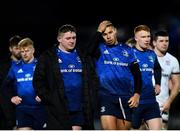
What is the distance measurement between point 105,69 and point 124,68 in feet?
0.87

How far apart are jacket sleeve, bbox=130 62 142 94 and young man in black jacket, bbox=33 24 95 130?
0.90 metres

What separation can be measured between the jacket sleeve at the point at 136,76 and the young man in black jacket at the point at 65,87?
90 centimetres

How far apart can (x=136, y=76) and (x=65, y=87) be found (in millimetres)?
1274

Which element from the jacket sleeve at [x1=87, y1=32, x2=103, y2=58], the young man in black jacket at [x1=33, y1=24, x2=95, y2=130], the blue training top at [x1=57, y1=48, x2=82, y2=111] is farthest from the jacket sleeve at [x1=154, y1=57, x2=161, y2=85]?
the blue training top at [x1=57, y1=48, x2=82, y2=111]

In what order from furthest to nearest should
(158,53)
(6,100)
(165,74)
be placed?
(158,53), (165,74), (6,100)

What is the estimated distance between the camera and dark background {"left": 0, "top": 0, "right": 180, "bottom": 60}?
610 inches

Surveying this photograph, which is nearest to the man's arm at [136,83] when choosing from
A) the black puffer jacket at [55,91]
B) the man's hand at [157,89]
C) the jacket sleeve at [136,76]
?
the jacket sleeve at [136,76]

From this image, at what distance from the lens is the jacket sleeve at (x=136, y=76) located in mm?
8852

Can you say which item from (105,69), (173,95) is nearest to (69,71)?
(105,69)

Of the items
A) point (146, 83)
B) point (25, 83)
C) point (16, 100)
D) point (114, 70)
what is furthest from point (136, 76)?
point (16, 100)

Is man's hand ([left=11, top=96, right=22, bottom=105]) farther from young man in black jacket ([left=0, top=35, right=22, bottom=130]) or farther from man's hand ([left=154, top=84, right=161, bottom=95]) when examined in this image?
man's hand ([left=154, top=84, right=161, bottom=95])

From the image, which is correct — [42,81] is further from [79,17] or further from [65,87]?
[79,17]

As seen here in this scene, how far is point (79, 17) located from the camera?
54.1 feet

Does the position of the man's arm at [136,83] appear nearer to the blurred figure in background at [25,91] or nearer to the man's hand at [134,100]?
the man's hand at [134,100]
